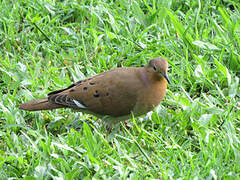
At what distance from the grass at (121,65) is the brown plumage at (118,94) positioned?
0.20 m

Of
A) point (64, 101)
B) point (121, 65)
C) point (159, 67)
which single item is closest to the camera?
point (159, 67)

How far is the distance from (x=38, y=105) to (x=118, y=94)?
780 millimetres

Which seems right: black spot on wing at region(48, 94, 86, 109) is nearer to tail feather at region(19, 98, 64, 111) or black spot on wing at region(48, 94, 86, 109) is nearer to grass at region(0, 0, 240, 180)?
tail feather at region(19, 98, 64, 111)

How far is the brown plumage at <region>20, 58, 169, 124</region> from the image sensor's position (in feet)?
14.0

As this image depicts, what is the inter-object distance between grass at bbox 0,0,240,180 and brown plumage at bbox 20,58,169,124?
20cm

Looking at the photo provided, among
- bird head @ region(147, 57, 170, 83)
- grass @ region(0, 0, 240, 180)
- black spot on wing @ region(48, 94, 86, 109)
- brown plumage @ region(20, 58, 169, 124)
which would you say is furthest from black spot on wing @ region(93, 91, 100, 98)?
bird head @ region(147, 57, 170, 83)

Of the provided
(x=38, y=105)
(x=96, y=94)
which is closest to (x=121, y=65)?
(x=96, y=94)

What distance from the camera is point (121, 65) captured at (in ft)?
17.7

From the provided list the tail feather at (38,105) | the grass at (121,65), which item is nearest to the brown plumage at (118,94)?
the tail feather at (38,105)

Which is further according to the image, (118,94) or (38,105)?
(38,105)

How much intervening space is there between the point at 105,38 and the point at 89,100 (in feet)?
5.08

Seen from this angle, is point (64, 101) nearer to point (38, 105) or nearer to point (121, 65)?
point (38, 105)

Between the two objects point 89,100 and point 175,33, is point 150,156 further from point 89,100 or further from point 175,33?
point 175,33

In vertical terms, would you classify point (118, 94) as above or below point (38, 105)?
above
